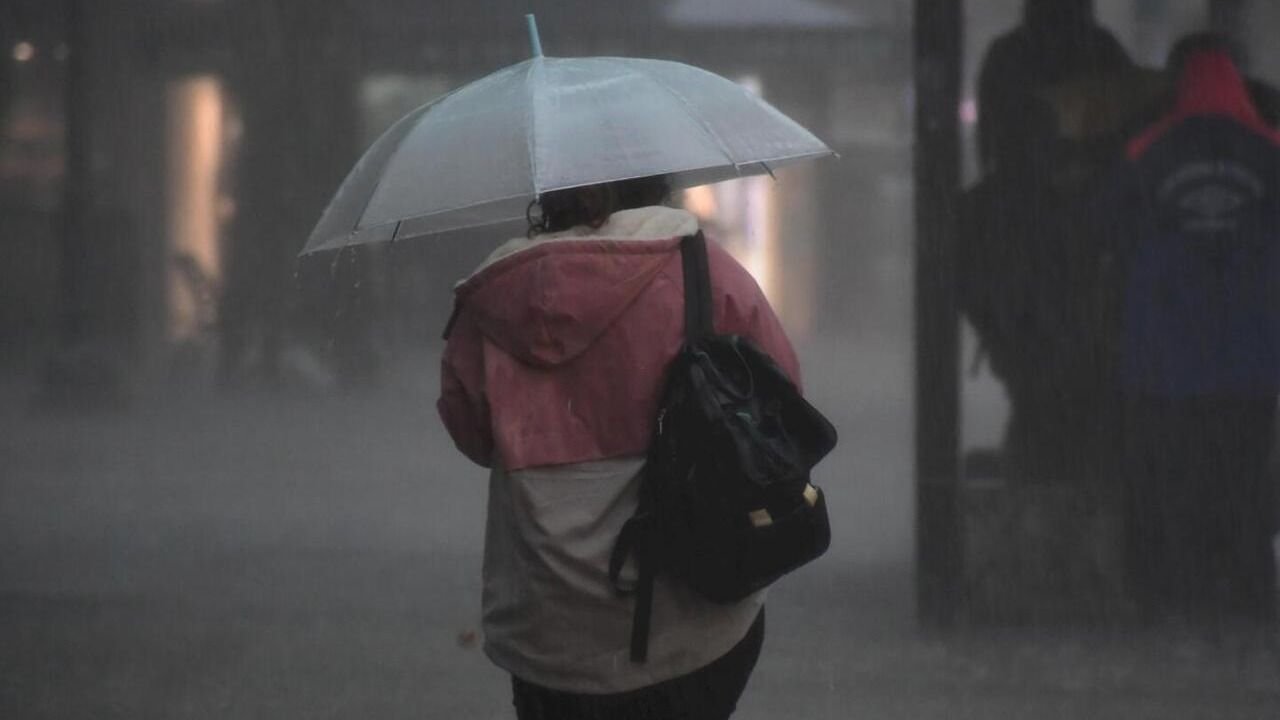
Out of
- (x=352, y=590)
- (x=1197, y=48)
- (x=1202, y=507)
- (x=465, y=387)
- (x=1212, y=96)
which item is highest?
(x=1197, y=48)

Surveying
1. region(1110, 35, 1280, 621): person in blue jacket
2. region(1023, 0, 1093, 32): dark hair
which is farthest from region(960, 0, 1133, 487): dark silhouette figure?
region(1110, 35, 1280, 621): person in blue jacket

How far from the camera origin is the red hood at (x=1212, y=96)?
549 centimetres

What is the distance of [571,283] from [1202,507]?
3.77 metres

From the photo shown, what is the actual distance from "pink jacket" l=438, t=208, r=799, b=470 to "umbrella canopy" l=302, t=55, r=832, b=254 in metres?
0.11

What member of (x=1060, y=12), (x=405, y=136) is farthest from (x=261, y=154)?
(x=405, y=136)

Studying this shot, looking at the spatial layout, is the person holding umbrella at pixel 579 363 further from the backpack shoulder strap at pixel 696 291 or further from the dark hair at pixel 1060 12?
the dark hair at pixel 1060 12

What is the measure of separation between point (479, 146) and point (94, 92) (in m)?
4.16

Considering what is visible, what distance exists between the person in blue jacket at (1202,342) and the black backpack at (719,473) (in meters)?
3.29

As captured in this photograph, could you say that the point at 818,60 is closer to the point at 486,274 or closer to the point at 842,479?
the point at 842,479

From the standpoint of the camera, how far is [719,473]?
257 cm

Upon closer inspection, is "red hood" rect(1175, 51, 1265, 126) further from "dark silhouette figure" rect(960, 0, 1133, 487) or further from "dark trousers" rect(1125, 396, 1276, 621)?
"dark trousers" rect(1125, 396, 1276, 621)

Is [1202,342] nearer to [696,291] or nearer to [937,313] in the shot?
[937,313]

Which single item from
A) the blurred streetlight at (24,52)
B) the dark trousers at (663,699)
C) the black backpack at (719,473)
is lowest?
the dark trousers at (663,699)

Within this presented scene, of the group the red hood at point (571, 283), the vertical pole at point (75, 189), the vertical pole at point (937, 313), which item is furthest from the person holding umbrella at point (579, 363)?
the vertical pole at point (75, 189)
